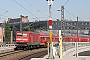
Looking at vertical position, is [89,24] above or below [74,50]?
above

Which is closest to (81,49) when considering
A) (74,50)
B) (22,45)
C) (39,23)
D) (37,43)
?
(74,50)

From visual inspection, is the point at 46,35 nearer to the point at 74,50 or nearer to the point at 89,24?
the point at 74,50

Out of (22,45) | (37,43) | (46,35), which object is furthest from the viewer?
(46,35)

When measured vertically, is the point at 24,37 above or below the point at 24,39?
above

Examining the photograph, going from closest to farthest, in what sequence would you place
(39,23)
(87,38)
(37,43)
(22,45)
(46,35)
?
(22,45) < (37,43) < (46,35) < (87,38) < (39,23)

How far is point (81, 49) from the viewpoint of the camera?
29984mm

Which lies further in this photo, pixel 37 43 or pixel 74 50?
pixel 37 43

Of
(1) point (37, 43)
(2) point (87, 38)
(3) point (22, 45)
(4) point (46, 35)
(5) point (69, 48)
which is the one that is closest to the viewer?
(5) point (69, 48)

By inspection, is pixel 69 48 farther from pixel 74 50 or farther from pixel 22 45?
pixel 22 45

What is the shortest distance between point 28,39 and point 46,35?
10.9 meters

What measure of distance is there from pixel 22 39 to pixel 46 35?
38.1 feet

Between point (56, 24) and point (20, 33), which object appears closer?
point (20, 33)

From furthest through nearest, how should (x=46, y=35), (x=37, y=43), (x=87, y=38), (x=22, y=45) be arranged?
1. (x=87, y=38)
2. (x=46, y=35)
3. (x=37, y=43)
4. (x=22, y=45)

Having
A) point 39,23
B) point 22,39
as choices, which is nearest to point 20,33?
point 22,39
